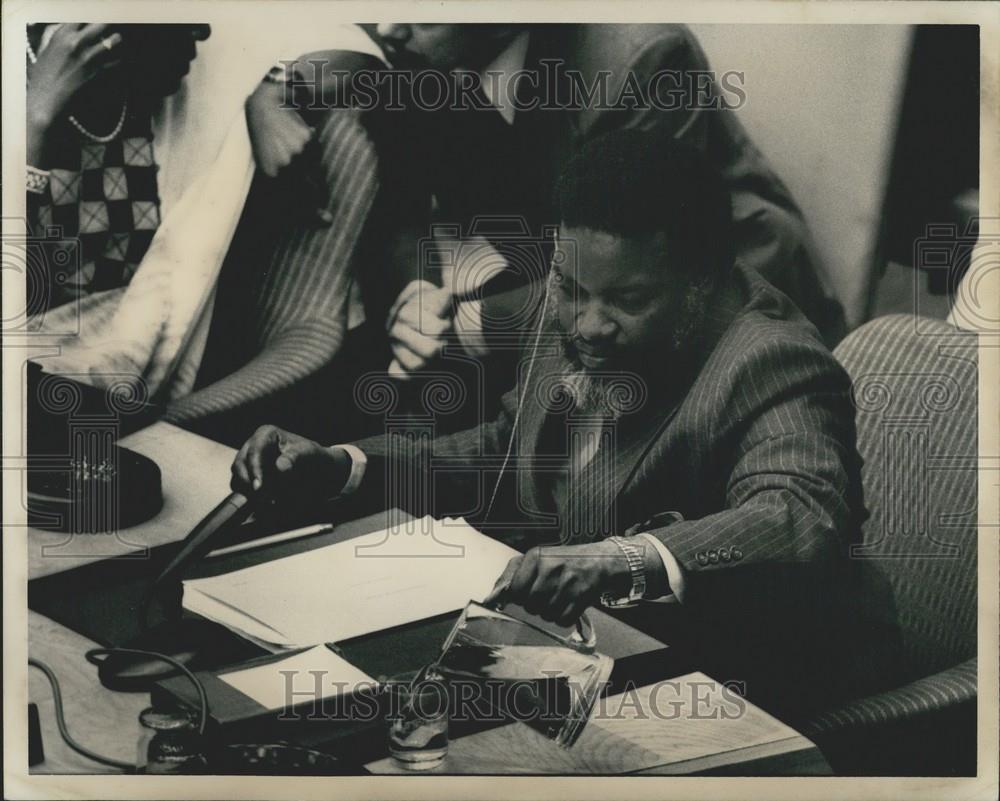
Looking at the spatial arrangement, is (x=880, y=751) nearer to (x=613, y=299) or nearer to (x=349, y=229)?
(x=613, y=299)

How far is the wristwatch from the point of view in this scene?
7.62ft

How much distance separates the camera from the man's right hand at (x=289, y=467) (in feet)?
7.79

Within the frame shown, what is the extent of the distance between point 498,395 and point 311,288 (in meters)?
0.45

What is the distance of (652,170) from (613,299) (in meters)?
0.27

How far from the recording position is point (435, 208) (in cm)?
238

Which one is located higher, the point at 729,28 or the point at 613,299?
the point at 729,28

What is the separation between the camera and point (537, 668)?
7.72ft

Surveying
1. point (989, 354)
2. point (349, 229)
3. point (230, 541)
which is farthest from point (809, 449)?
point (230, 541)

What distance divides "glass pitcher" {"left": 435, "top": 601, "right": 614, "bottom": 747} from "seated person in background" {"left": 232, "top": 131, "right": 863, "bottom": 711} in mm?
56

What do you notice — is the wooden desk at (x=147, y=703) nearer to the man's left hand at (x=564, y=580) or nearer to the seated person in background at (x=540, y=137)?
the man's left hand at (x=564, y=580)

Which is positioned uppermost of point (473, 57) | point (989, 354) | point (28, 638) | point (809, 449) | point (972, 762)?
point (473, 57)

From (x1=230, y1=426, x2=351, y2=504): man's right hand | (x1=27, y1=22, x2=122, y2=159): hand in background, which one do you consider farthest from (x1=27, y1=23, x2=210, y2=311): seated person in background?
(x1=230, y1=426, x2=351, y2=504): man's right hand

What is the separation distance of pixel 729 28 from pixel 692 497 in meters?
0.96

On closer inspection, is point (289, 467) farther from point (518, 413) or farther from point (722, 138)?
point (722, 138)
